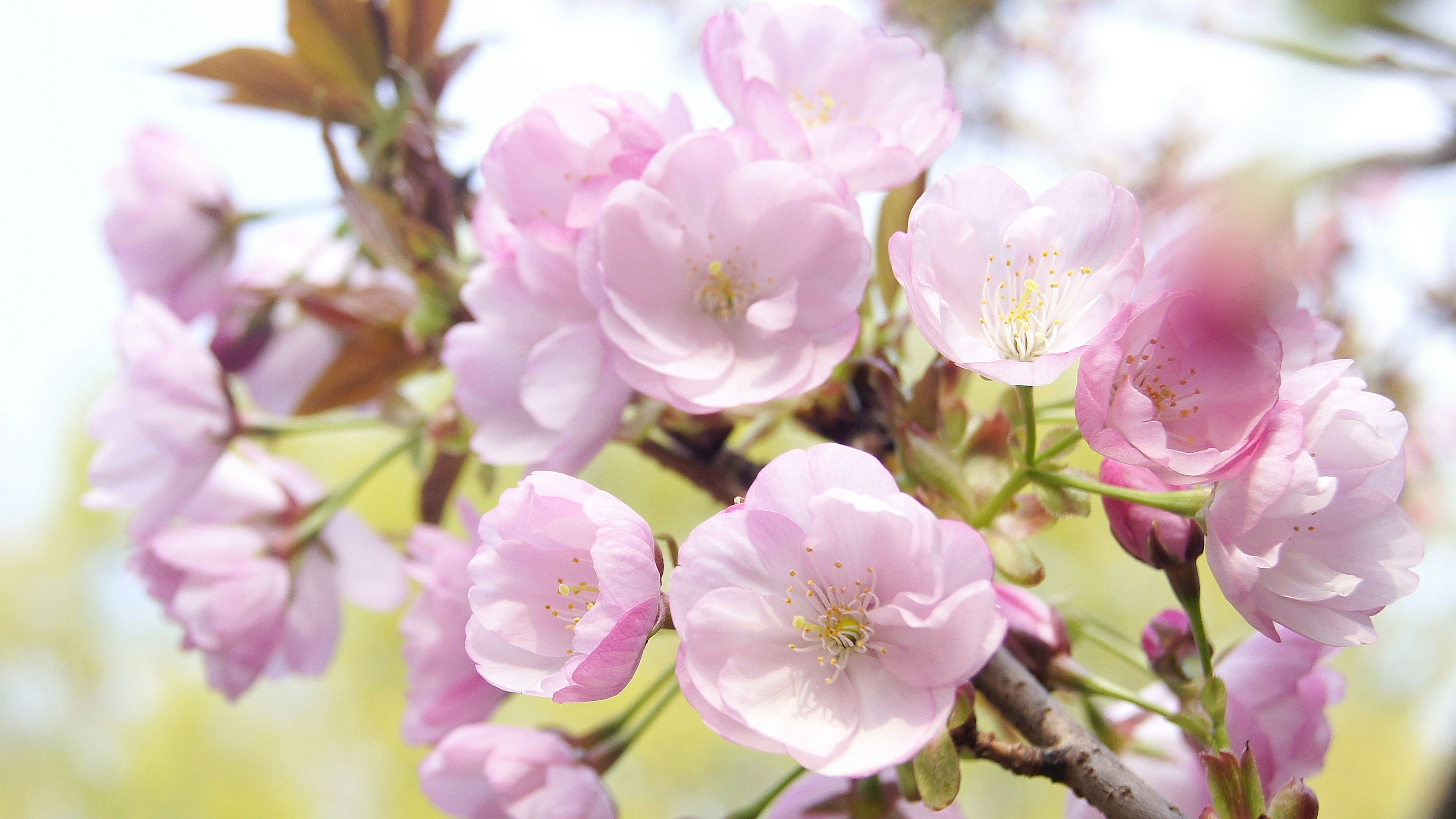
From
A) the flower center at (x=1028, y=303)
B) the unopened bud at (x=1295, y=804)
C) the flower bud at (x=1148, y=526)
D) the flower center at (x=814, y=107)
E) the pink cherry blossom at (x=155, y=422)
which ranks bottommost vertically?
the pink cherry blossom at (x=155, y=422)

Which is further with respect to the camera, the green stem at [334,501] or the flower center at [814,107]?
the green stem at [334,501]

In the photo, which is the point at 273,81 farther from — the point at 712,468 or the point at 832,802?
the point at 832,802

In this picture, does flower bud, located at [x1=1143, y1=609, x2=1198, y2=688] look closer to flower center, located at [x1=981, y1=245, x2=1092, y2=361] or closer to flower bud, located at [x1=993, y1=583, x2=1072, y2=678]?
flower bud, located at [x1=993, y1=583, x2=1072, y2=678]

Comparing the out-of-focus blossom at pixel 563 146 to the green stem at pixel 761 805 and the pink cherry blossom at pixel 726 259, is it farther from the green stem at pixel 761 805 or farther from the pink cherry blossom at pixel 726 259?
the green stem at pixel 761 805

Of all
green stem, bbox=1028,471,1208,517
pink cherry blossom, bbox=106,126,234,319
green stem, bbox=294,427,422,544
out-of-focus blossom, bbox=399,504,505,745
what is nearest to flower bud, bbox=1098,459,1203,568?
green stem, bbox=1028,471,1208,517

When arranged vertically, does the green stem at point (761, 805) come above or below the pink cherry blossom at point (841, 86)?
below

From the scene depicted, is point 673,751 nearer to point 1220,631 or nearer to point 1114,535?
point 1220,631

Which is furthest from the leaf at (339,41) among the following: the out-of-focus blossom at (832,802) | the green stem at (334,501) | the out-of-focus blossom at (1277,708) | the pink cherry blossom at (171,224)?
the out-of-focus blossom at (1277,708)
